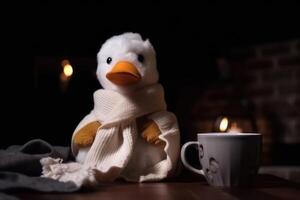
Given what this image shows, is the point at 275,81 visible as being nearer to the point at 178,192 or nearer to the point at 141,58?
the point at 141,58

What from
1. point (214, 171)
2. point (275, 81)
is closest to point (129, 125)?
point (214, 171)

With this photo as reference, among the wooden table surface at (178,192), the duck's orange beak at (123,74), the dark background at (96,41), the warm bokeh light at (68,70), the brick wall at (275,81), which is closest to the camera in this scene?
the wooden table surface at (178,192)

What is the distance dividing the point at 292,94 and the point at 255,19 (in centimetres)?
30

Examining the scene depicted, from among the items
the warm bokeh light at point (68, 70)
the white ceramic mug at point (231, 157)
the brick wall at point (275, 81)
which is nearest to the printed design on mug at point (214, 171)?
the white ceramic mug at point (231, 157)

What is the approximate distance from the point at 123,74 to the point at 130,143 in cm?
10

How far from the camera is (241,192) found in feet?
1.89

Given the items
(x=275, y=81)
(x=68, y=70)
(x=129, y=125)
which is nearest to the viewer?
(x=129, y=125)

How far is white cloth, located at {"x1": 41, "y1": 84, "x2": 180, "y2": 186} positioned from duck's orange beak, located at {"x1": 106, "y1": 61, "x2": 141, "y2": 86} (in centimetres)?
3

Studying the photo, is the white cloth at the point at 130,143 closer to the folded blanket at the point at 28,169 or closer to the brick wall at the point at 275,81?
the folded blanket at the point at 28,169

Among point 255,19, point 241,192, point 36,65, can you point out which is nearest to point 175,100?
point 255,19

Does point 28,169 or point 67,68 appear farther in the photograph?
point 67,68

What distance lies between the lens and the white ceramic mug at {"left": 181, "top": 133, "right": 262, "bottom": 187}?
61 cm

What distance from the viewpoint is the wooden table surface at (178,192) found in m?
0.54

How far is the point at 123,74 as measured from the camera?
0.66 m
